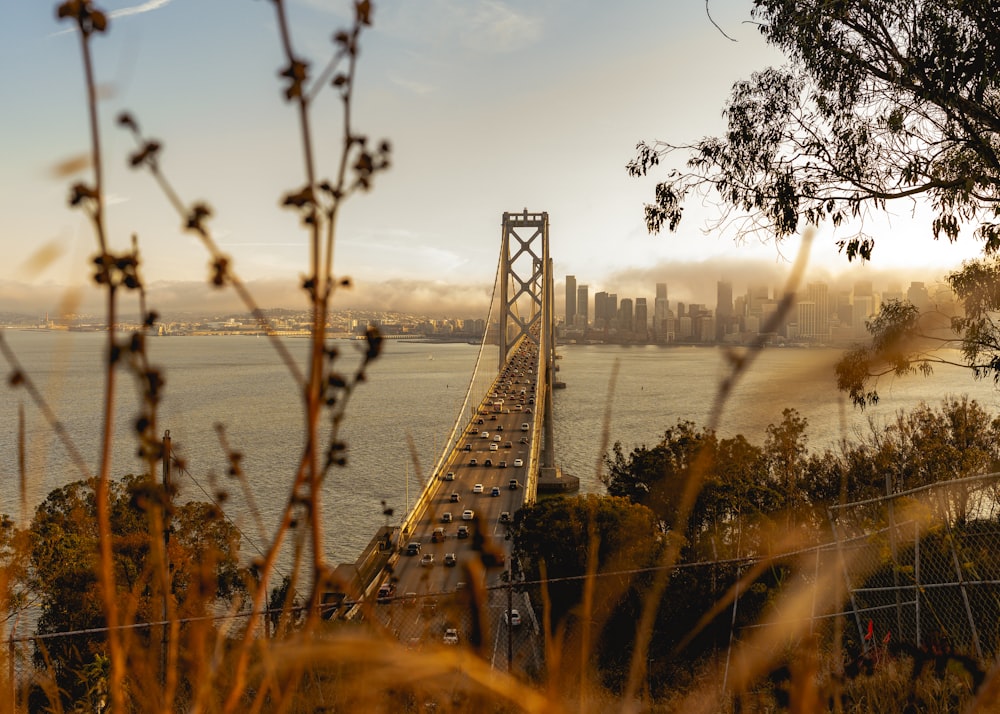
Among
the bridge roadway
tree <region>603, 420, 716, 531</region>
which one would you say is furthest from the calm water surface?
tree <region>603, 420, 716, 531</region>

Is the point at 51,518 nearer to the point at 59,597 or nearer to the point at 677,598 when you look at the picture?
the point at 59,597

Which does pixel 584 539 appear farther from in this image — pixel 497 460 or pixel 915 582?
pixel 497 460

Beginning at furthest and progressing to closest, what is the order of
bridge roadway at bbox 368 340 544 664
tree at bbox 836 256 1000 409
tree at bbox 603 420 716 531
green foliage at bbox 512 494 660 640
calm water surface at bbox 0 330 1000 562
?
tree at bbox 603 420 716 531, green foliage at bbox 512 494 660 640, calm water surface at bbox 0 330 1000 562, tree at bbox 836 256 1000 409, bridge roadway at bbox 368 340 544 664

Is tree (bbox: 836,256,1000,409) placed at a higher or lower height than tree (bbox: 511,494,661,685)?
higher

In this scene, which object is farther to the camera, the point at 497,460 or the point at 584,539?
the point at 497,460

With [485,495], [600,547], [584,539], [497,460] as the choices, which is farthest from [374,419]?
[584,539]

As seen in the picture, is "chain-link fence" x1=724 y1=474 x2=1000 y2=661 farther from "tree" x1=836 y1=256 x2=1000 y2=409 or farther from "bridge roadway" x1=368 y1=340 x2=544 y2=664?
"bridge roadway" x1=368 y1=340 x2=544 y2=664

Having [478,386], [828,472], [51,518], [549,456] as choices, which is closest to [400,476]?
[549,456]

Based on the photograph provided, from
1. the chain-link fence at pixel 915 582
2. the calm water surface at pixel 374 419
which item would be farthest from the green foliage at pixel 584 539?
the chain-link fence at pixel 915 582

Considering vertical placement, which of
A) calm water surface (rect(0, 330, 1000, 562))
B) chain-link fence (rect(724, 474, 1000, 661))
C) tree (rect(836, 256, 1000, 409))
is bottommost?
calm water surface (rect(0, 330, 1000, 562))

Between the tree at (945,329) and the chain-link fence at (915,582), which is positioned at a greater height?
the tree at (945,329)

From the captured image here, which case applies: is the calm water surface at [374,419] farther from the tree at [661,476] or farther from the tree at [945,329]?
the tree at [661,476]
